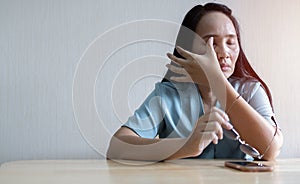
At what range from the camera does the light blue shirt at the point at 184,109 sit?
125 centimetres

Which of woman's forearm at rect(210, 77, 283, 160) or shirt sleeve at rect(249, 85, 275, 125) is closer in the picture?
woman's forearm at rect(210, 77, 283, 160)

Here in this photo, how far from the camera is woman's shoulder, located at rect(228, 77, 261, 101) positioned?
51.3 inches

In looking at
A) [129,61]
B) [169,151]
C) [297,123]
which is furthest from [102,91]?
[297,123]

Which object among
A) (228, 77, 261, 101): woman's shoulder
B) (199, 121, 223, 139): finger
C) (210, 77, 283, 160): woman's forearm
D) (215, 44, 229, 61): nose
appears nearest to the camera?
(199, 121, 223, 139): finger

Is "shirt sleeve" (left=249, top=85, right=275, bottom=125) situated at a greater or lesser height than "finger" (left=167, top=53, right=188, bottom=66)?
lesser

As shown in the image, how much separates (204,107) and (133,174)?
548 mm

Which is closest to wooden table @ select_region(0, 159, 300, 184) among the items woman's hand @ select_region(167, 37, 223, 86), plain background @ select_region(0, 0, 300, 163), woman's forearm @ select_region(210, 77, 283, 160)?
woman's forearm @ select_region(210, 77, 283, 160)

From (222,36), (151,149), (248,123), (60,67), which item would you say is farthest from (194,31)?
(60,67)

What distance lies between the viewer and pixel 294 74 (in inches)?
72.7

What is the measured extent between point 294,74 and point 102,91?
2.80 ft

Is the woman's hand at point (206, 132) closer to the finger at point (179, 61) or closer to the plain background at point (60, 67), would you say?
the finger at point (179, 61)

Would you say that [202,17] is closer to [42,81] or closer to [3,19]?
[42,81]

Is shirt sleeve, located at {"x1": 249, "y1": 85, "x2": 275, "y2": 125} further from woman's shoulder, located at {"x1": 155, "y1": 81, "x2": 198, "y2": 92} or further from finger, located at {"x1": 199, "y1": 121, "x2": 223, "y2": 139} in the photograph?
finger, located at {"x1": 199, "y1": 121, "x2": 223, "y2": 139}

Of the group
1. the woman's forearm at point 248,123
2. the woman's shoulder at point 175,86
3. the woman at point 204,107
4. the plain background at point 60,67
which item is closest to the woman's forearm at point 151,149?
the woman at point 204,107
